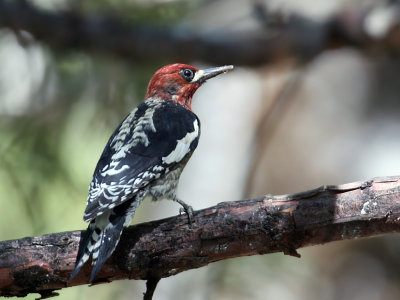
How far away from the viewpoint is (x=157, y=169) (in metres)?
3.55

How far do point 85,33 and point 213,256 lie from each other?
3409 mm

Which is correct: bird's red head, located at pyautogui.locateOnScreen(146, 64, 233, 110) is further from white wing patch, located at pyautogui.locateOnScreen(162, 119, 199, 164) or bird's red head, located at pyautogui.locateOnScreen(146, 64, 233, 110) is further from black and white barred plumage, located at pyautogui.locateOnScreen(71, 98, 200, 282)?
white wing patch, located at pyautogui.locateOnScreen(162, 119, 199, 164)

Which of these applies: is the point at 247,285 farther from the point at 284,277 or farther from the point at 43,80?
the point at 43,80

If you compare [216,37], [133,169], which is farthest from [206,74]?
[216,37]

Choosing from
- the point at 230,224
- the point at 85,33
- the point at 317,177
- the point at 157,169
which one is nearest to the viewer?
the point at 230,224

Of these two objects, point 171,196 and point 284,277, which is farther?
point 284,277

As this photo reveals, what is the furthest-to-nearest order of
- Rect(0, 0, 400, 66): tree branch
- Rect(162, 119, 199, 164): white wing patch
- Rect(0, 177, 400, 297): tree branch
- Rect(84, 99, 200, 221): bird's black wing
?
Rect(0, 0, 400, 66): tree branch, Rect(162, 119, 199, 164): white wing patch, Rect(84, 99, 200, 221): bird's black wing, Rect(0, 177, 400, 297): tree branch

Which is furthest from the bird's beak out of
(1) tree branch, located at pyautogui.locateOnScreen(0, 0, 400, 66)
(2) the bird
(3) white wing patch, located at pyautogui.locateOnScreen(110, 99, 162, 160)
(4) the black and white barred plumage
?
(1) tree branch, located at pyautogui.locateOnScreen(0, 0, 400, 66)

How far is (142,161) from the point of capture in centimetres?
357

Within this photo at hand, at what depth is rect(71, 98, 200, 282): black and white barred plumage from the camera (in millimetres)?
3119

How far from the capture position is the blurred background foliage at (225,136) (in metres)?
5.50

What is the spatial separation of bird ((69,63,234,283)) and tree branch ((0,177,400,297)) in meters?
0.11

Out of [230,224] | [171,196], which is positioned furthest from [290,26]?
[230,224]

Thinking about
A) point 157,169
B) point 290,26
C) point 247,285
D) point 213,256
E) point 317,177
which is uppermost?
point 290,26
